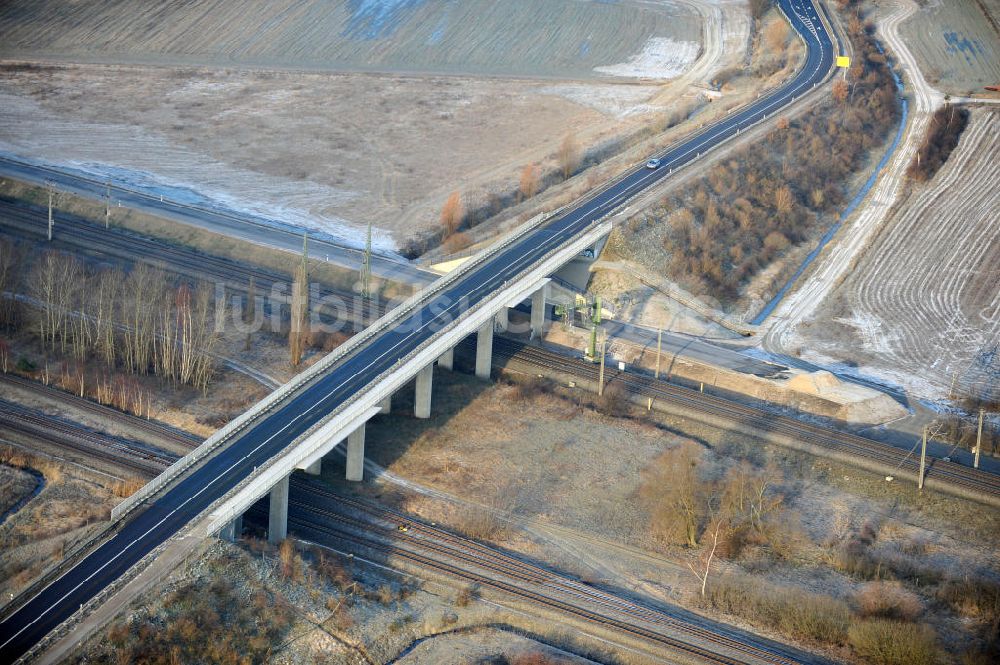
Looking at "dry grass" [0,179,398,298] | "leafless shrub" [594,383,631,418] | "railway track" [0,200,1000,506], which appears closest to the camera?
"railway track" [0,200,1000,506]

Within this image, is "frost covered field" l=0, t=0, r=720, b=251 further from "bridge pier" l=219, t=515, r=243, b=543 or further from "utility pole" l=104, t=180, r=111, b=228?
"bridge pier" l=219, t=515, r=243, b=543

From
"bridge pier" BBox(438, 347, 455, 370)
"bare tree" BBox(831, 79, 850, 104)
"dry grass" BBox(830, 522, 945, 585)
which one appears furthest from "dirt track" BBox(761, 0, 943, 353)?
"dry grass" BBox(830, 522, 945, 585)

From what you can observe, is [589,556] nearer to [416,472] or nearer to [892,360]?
[416,472]

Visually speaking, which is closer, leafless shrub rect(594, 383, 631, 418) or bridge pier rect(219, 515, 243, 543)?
bridge pier rect(219, 515, 243, 543)

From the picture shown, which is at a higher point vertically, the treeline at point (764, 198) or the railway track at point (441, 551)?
the treeline at point (764, 198)

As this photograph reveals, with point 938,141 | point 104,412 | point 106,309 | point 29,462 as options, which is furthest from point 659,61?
point 29,462

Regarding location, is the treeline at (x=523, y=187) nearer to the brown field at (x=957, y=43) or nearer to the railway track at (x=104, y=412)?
the railway track at (x=104, y=412)

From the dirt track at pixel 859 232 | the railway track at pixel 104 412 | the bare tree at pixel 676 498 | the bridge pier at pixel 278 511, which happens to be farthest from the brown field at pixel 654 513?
the dirt track at pixel 859 232
